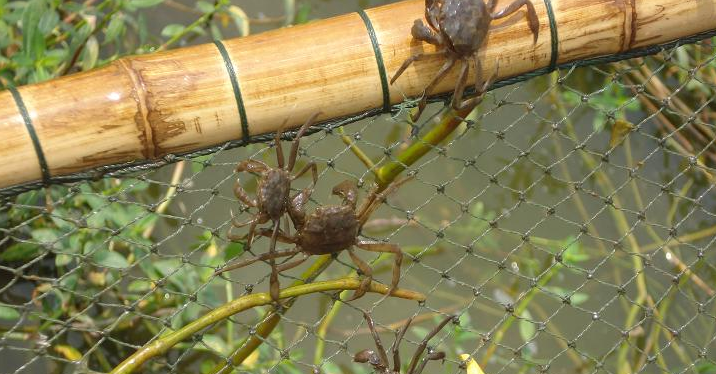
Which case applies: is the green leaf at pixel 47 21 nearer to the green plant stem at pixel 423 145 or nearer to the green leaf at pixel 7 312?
the green leaf at pixel 7 312

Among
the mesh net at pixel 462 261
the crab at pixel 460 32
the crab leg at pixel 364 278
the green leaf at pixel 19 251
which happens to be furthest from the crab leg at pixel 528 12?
the green leaf at pixel 19 251

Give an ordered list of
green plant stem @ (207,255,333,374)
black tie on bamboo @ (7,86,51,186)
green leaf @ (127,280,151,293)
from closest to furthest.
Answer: black tie on bamboo @ (7,86,51,186)
green plant stem @ (207,255,333,374)
green leaf @ (127,280,151,293)

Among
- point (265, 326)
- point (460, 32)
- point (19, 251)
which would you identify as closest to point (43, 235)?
point (19, 251)

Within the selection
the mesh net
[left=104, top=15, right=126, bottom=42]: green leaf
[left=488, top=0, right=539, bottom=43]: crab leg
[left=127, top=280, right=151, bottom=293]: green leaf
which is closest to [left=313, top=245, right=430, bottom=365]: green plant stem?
the mesh net

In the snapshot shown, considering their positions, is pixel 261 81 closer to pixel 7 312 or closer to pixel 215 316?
pixel 215 316

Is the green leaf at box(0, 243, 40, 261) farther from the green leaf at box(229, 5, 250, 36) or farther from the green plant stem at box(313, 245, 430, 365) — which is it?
the green leaf at box(229, 5, 250, 36)

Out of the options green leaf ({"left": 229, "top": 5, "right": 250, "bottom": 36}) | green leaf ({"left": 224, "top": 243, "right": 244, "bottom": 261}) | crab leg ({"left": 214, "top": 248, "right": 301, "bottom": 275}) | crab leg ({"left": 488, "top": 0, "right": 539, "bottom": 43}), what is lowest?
green leaf ({"left": 224, "top": 243, "right": 244, "bottom": 261})

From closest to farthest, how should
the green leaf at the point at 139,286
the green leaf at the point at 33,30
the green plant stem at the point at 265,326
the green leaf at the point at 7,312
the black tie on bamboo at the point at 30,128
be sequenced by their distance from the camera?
the black tie on bamboo at the point at 30,128 → the green plant stem at the point at 265,326 → the green leaf at the point at 7,312 → the green leaf at the point at 33,30 → the green leaf at the point at 139,286
